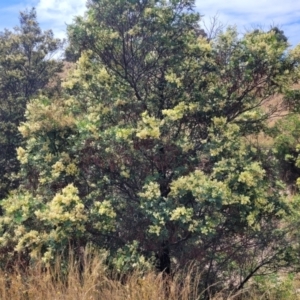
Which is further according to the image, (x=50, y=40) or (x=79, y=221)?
(x=50, y=40)

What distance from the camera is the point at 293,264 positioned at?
5262 millimetres

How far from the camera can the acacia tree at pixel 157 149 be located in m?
4.24

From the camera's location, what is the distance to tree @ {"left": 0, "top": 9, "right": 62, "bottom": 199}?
10.6 meters

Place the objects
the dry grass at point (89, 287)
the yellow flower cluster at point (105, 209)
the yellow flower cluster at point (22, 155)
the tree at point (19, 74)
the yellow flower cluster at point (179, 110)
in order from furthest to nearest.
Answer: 1. the tree at point (19, 74)
2. the yellow flower cluster at point (22, 155)
3. the yellow flower cluster at point (179, 110)
4. the yellow flower cluster at point (105, 209)
5. the dry grass at point (89, 287)

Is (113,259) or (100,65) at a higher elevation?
(100,65)

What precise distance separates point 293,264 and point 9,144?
311 inches

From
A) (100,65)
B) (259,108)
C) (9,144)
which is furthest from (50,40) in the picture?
(259,108)

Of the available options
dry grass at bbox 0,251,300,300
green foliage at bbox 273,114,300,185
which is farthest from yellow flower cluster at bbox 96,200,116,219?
green foliage at bbox 273,114,300,185

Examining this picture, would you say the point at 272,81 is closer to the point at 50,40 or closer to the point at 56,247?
the point at 56,247

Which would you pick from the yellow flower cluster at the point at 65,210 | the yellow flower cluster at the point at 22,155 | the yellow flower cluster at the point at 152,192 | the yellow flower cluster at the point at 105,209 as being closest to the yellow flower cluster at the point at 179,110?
the yellow flower cluster at the point at 152,192

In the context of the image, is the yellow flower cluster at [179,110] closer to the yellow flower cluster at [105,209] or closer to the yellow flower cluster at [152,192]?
the yellow flower cluster at [152,192]

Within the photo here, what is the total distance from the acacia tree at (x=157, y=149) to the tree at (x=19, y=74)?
219 inches

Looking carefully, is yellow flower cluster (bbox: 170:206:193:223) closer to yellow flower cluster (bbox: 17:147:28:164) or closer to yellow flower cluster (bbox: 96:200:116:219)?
yellow flower cluster (bbox: 96:200:116:219)

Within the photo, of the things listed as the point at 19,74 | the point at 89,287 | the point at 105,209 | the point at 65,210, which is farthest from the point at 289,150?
the point at 89,287
